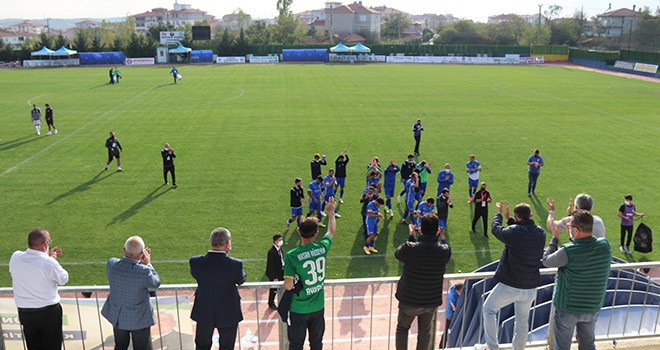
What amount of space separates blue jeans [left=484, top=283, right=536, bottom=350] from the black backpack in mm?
8422

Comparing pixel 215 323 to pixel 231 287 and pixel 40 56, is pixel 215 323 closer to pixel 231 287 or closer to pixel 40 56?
pixel 231 287

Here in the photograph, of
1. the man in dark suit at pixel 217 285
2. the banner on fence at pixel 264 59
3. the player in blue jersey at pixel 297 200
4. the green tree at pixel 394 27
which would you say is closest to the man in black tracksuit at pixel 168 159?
the player in blue jersey at pixel 297 200

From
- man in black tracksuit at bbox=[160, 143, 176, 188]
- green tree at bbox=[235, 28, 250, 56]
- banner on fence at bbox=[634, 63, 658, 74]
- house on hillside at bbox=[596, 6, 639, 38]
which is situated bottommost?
man in black tracksuit at bbox=[160, 143, 176, 188]

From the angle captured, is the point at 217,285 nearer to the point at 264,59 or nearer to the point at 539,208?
the point at 539,208

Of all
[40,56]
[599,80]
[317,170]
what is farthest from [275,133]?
[40,56]

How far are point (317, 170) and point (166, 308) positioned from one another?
10.3 metres

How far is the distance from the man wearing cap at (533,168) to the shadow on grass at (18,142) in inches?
803

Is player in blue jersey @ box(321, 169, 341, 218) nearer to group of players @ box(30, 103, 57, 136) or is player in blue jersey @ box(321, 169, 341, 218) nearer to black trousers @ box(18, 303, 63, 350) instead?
black trousers @ box(18, 303, 63, 350)

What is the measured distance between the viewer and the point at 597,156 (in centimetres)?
2152

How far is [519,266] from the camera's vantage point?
5.60 metres

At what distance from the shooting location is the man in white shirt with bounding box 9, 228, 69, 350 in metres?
5.51

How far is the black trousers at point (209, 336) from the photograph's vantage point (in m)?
5.46

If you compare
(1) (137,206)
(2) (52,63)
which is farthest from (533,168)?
(2) (52,63)

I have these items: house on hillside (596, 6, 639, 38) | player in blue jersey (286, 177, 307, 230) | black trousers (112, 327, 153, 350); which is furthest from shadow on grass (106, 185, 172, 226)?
house on hillside (596, 6, 639, 38)
